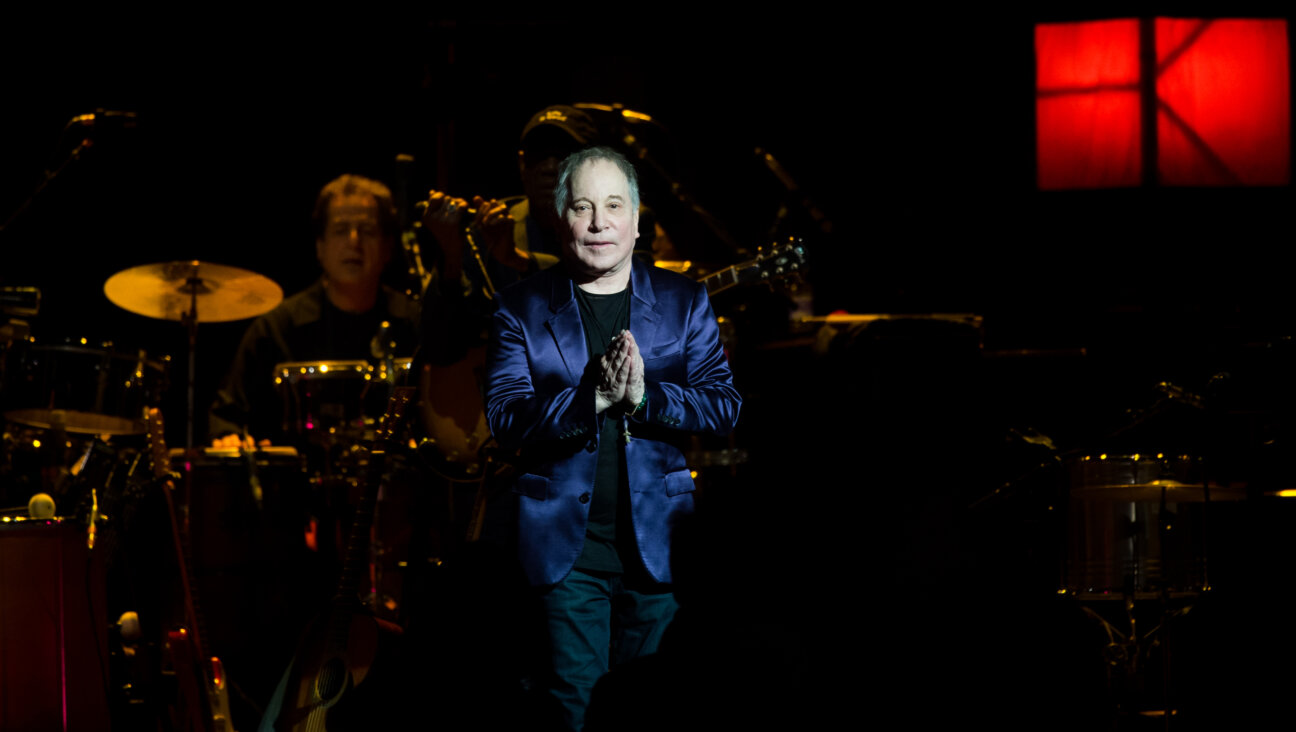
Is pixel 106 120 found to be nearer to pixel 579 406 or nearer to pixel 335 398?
pixel 335 398

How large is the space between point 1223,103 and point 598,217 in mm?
5678

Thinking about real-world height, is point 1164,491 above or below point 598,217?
below

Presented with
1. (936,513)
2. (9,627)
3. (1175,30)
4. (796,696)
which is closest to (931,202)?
(1175,30)

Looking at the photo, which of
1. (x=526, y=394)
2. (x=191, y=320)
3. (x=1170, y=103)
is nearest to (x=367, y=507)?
(x=526, y=394)

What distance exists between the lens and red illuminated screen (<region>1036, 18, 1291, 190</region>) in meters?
7.23

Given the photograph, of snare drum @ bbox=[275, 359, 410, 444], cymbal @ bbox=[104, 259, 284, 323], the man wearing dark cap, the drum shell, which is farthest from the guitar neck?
the drum shell

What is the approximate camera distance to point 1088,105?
287 inches

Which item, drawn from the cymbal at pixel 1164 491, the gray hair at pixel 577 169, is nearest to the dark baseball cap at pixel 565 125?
the gray hair at pixel 577 169

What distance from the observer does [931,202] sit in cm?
709

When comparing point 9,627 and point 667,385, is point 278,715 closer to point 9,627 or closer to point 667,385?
point 9,627

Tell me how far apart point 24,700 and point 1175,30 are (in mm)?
6815

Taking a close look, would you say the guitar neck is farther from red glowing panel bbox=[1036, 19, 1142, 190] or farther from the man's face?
red glowing panel bbox=[1036, 19, 1142, 190]

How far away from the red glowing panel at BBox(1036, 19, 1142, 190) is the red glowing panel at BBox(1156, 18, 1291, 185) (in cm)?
18

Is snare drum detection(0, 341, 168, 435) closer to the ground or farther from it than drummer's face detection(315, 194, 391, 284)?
closer to the ground
